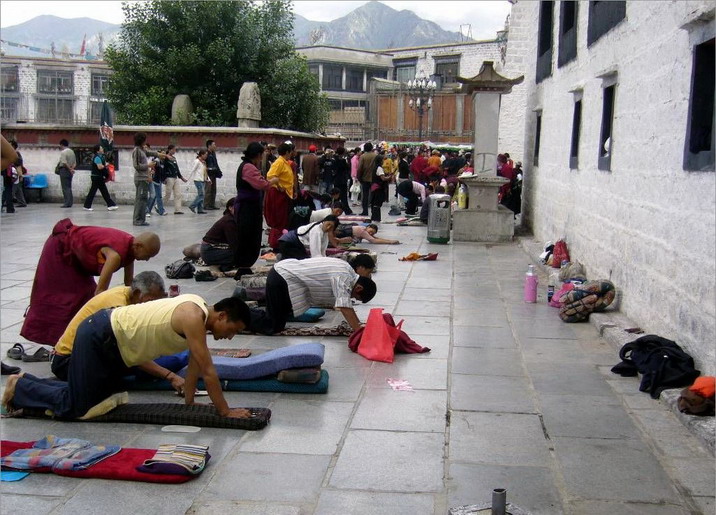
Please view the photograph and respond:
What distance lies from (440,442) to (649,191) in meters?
3.82

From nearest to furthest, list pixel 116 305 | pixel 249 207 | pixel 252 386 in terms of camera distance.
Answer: pixel 116 305
pixel 252 386
pixel 249 207

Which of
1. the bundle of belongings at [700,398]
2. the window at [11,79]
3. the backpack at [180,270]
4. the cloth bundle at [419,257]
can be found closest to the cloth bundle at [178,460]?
the bundle of belongings at [700,398]

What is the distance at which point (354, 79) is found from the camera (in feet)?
175

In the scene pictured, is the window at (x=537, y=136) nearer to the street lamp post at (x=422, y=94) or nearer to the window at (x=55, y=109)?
the street lamp post at (x=422, y=94)

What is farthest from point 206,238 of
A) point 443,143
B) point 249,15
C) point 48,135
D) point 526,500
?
point 443,143

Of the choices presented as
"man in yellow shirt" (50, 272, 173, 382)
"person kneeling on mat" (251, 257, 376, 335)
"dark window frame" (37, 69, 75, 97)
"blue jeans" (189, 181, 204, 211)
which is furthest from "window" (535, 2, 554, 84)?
"dark window frame" (37, 69, 75, 97)

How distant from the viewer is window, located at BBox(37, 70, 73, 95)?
138 ft

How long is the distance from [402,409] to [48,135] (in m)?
18.6

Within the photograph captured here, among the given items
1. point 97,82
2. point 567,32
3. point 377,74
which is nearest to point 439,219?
point 567,32

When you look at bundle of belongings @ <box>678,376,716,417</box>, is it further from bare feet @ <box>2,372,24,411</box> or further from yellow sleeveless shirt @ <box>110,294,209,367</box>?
bare feet @ <box>2,372,24,411</box>

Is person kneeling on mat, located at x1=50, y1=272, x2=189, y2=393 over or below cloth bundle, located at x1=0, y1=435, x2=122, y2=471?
over

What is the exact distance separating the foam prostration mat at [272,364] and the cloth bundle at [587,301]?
3485mm

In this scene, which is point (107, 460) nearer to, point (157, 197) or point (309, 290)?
point (309, 290)

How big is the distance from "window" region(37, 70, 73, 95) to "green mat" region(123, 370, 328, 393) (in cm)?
3990
